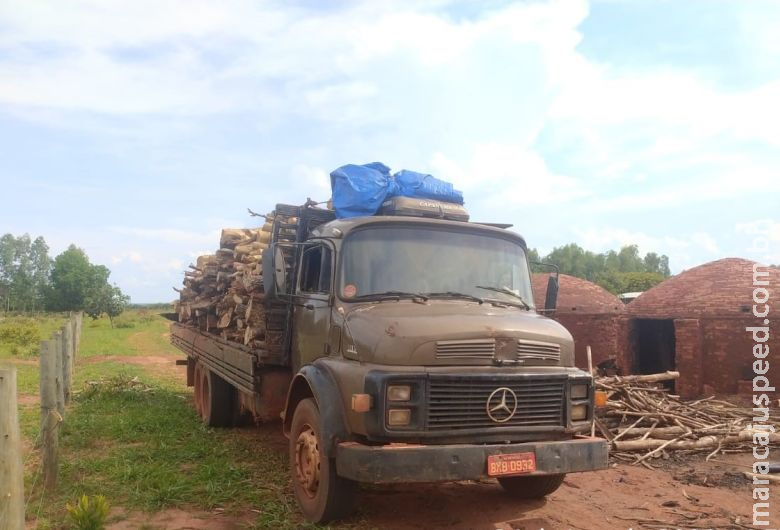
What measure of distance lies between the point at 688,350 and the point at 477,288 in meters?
9.66

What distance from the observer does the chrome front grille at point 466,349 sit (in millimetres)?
4742

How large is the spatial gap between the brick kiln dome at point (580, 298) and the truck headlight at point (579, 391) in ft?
31.7

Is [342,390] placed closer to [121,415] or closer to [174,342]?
[121,415]

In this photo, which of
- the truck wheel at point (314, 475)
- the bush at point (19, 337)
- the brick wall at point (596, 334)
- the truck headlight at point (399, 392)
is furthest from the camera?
the bush at point (19, 337)

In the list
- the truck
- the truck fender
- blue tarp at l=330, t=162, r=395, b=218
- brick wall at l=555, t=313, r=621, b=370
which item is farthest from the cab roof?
brick wall at l=555, t=313, r=621, b=370

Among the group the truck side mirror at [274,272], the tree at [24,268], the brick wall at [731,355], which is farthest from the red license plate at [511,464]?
the tree at [24,268]

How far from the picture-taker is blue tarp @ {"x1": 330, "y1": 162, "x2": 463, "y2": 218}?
6.52 m

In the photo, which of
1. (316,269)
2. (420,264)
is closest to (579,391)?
(420,264)

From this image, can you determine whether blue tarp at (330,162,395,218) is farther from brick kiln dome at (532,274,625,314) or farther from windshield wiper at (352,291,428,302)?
brick kiln dome at (532,274,625,314)

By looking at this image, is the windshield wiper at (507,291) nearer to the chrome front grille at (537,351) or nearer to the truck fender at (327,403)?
the chrome front grille at (537,351)

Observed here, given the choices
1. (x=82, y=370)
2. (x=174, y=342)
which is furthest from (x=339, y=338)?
(x=82, y=370)

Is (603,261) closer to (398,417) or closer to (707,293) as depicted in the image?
(707,293)

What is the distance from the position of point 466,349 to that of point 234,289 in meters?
3.95

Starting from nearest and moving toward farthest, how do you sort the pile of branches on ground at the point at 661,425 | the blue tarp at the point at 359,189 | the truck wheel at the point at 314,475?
1. the truck wheel at the point at 314,475
2. the blue tarp at the point at 359,189
3. the pile of branches on ground at the point at 661,425
